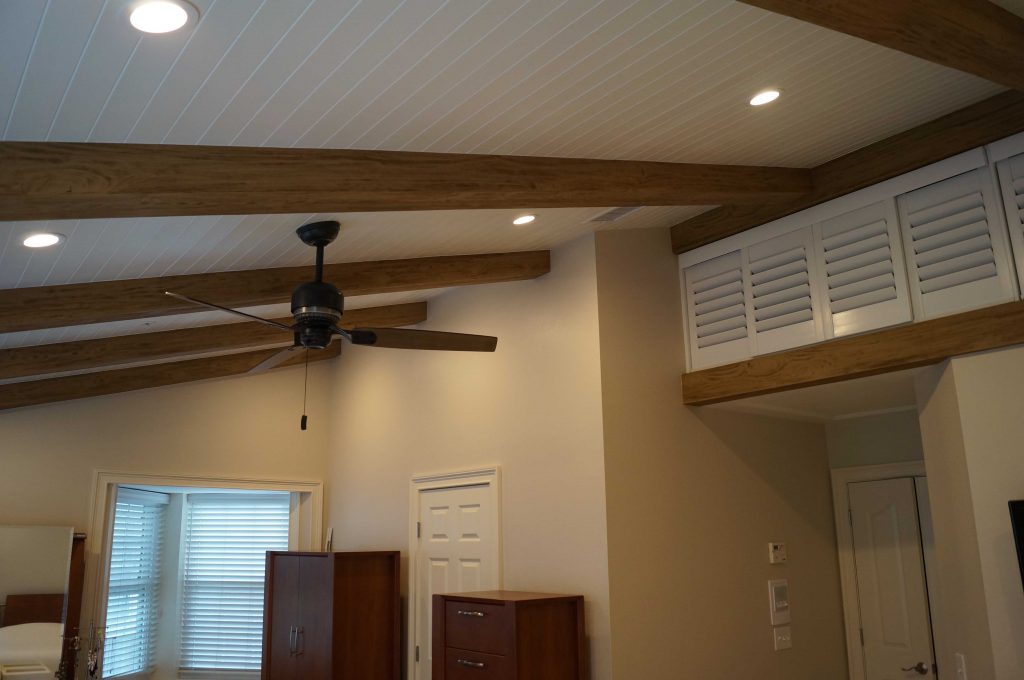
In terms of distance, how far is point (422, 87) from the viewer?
2613 mm

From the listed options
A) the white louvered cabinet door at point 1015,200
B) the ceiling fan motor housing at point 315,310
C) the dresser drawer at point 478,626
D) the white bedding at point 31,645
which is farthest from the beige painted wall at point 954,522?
the white bedding at point 31,645

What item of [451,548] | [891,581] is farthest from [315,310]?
[891,581]

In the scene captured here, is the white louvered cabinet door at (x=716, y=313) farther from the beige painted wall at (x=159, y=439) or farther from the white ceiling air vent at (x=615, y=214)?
the beige painted wall at (x=159, y=439)

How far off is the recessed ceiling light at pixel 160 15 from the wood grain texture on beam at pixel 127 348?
3291mm

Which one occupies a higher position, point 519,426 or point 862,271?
point 862,271

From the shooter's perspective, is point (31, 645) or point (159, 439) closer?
point (31, 645)

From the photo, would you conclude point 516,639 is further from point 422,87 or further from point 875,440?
point 875,440

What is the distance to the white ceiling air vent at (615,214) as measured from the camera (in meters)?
4.30

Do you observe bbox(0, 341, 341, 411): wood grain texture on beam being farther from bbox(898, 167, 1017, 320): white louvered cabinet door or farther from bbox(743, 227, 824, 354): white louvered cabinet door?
bbox(898, 167, 1017, 320): white louvered cabinet door

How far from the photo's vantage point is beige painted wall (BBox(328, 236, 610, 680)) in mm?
4359

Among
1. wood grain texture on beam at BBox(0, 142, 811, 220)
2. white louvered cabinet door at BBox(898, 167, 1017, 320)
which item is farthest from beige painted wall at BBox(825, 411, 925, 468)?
wood grain texture on beam at BBox(0, 142, 811, 220)

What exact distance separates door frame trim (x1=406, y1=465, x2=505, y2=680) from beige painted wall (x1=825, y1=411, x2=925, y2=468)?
2.33 m

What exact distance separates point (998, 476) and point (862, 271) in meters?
1.12

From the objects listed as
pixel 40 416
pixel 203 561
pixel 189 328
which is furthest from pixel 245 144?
pixel 203 561
